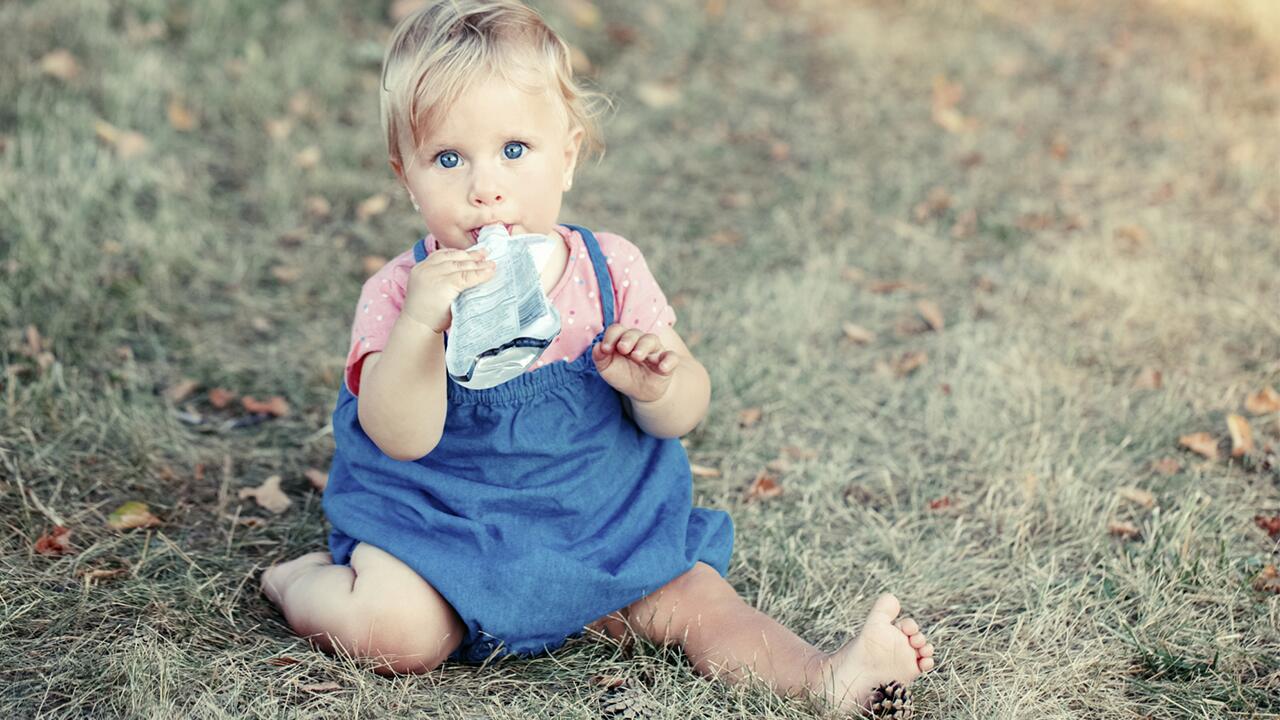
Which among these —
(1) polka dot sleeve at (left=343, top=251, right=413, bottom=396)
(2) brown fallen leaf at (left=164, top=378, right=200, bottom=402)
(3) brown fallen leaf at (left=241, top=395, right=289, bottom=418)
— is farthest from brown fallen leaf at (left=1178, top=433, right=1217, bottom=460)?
(2) brown fallen leaf at (left=164, top=378, right=200, bottom=402)

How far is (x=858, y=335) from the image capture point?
12.6 feet

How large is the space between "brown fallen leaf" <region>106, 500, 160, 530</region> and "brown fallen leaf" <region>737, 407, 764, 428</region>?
1497mm

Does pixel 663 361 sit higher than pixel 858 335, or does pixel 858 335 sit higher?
pixel 663 361

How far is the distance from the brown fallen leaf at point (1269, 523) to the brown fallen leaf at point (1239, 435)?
252mm

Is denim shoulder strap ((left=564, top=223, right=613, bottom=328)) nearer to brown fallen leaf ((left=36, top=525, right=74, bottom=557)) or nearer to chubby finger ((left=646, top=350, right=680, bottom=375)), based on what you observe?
chubby finger ((left=646, top=350, right=680, bottom=375))

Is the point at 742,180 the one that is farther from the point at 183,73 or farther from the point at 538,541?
the point at 538,541

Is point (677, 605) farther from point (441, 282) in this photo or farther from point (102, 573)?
point (102, 573)

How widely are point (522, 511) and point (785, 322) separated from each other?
166 cm

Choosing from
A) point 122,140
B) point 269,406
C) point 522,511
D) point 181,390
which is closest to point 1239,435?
point 522,511

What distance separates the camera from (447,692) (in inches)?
89.6

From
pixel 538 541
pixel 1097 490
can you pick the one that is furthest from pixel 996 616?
pixel 538 541

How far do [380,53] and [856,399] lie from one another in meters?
3.10

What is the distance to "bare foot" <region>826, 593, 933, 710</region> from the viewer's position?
7.15 ft

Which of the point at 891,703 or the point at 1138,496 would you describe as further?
the point at 1138,496
